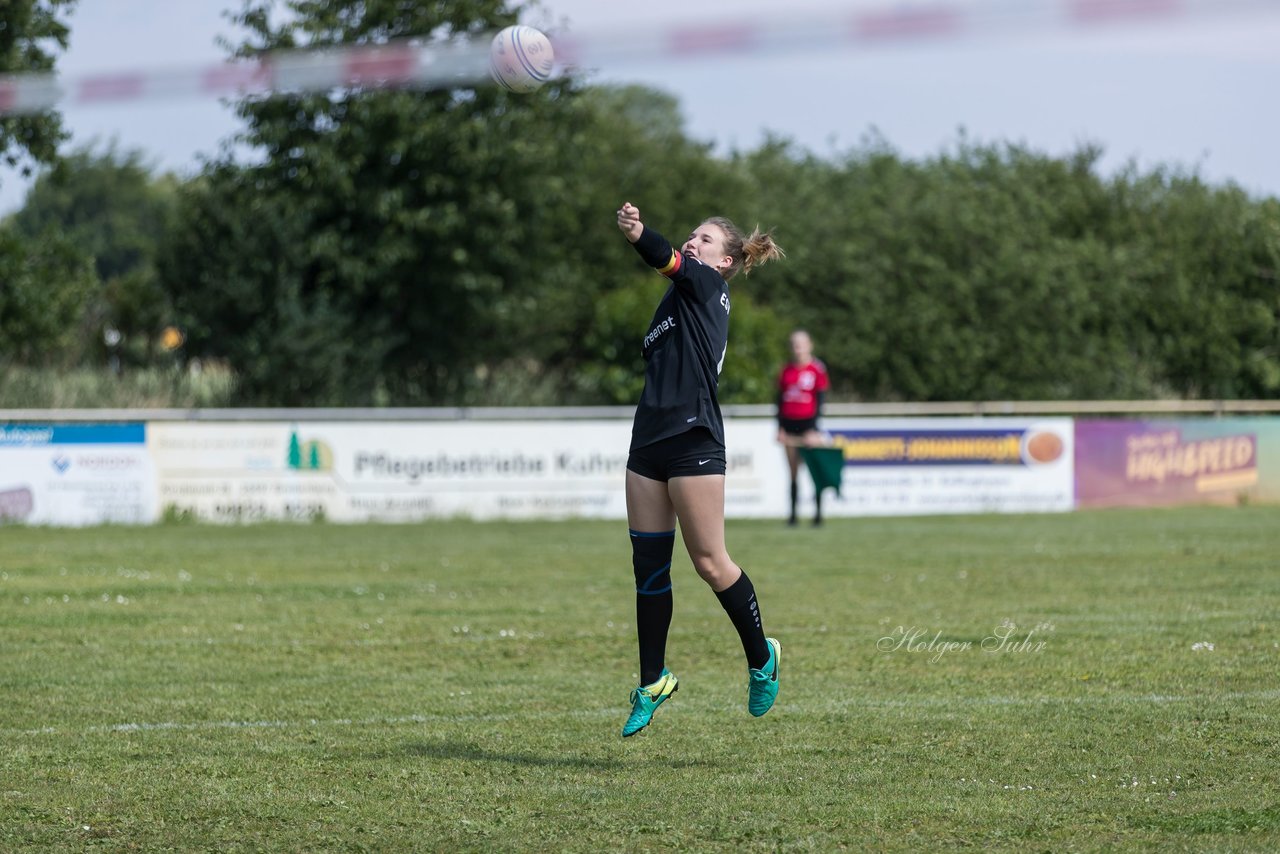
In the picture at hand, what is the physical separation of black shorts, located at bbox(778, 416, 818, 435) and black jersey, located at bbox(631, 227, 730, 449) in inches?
539

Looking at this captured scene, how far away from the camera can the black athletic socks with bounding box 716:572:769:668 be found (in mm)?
6512

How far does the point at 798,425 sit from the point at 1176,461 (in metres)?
8.04

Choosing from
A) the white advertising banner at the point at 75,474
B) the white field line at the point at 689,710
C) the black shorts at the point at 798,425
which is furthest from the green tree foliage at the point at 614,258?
the white field line at the point at 689,710

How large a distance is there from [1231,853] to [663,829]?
1704 mm

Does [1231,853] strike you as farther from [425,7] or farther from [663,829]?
[425,7]

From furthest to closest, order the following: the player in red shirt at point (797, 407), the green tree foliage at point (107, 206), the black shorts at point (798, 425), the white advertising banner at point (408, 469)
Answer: the green tree foliage at point (107, 206), the white advertising banner at point (408, 469), the black shorts at point (798, 425), the player in red shirt at point (797, 407)

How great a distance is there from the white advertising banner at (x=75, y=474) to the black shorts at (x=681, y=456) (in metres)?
15.3

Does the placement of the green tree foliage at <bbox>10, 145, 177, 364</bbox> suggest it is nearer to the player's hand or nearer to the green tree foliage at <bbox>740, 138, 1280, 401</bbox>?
the green tree foliage at <bbox>740, 138, 1280, 401</bbox>

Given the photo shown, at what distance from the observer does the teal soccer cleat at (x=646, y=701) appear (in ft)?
20.9

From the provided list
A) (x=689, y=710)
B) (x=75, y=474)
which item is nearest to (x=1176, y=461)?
(x=75, y=474)

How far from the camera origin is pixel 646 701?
6.41 meters

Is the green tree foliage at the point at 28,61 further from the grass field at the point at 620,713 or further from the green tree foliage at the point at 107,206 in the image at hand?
the green tree foliage at the point at 107,206

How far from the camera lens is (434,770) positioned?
6016mm

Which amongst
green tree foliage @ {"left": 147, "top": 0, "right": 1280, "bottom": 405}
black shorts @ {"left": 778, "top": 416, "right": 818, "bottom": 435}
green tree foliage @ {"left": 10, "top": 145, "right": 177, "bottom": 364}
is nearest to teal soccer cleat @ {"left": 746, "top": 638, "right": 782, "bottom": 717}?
black shorts @ {"left": 778, "top": 416, "right": 818, "bottom": 435}
